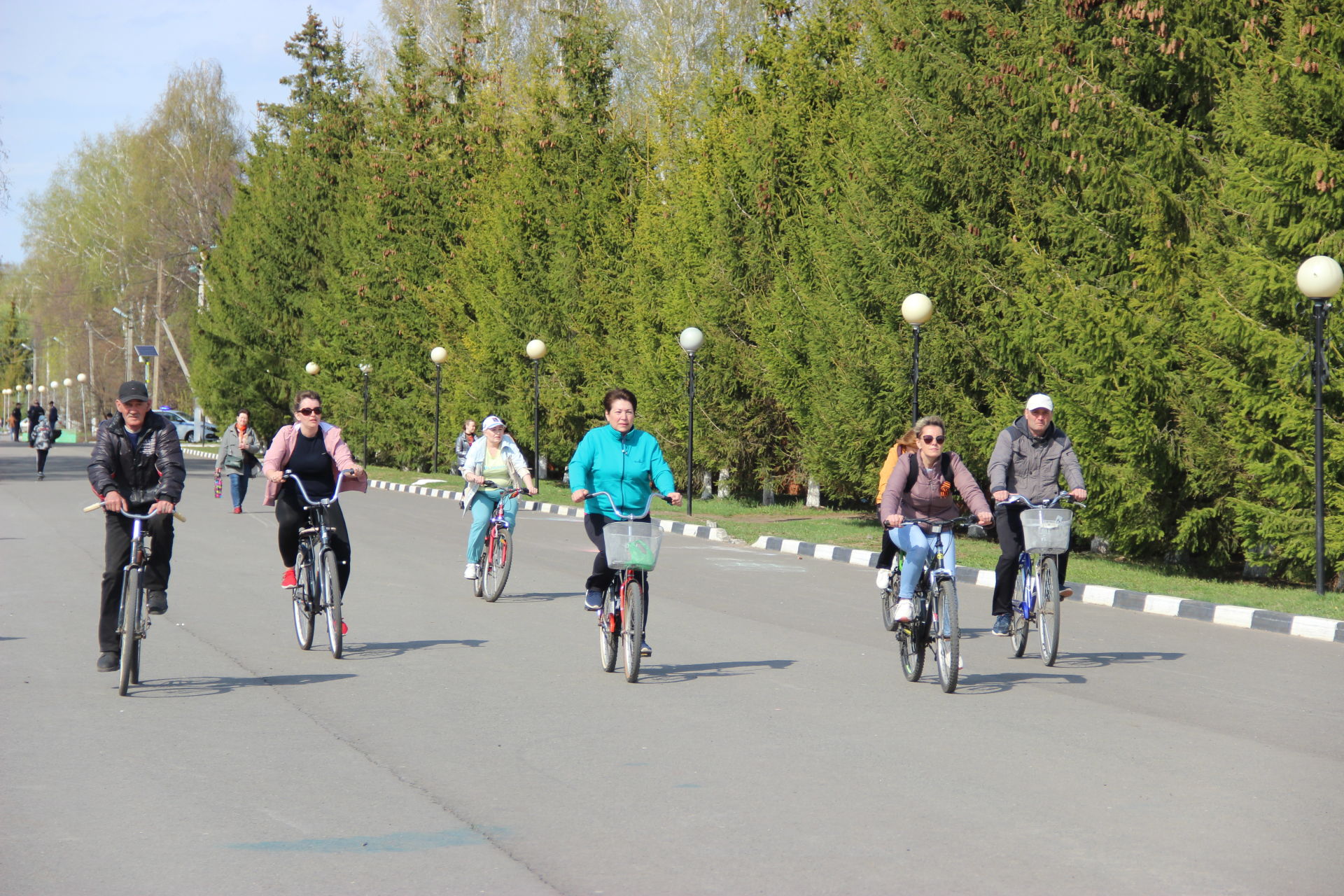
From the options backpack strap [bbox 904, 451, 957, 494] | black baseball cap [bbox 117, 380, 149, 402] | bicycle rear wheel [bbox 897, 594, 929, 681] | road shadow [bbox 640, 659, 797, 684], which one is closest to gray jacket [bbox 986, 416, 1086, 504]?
backpack strap [bbox 904, 451, 957, 494]

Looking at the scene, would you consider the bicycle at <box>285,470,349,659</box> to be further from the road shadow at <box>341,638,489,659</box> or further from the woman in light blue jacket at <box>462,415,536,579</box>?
the woman in light blue jacket at <box>462,415,536,579</box>

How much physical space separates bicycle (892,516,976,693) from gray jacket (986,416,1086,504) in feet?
3.94

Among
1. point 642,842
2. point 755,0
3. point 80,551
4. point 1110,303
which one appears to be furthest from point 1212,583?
point 755,0

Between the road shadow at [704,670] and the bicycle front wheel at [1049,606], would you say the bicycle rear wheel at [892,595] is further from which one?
the bicycle front wheel at [1049,606]

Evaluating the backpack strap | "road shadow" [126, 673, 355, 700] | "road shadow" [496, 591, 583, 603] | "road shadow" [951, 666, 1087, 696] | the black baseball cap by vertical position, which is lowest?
"road shadow" [126, 673, 355, 700]

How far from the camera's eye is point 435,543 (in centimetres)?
2030

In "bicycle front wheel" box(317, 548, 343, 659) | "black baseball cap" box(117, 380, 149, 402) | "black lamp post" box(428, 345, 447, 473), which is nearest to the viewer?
"black baseball cap" box(117, 380, 149, 402)

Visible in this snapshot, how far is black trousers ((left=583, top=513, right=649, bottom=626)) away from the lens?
369 inches

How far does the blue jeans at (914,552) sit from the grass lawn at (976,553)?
5319mm

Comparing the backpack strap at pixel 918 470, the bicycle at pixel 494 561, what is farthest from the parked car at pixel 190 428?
the backpack strap at pixel 918 470

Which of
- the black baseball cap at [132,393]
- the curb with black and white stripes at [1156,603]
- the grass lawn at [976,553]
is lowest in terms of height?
the curb with black and white stripes at [1156,603]

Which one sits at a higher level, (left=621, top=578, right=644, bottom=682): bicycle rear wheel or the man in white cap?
the man in white cap

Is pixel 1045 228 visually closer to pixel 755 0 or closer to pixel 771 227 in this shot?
pixel 771 227

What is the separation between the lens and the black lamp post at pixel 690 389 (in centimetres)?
2628
